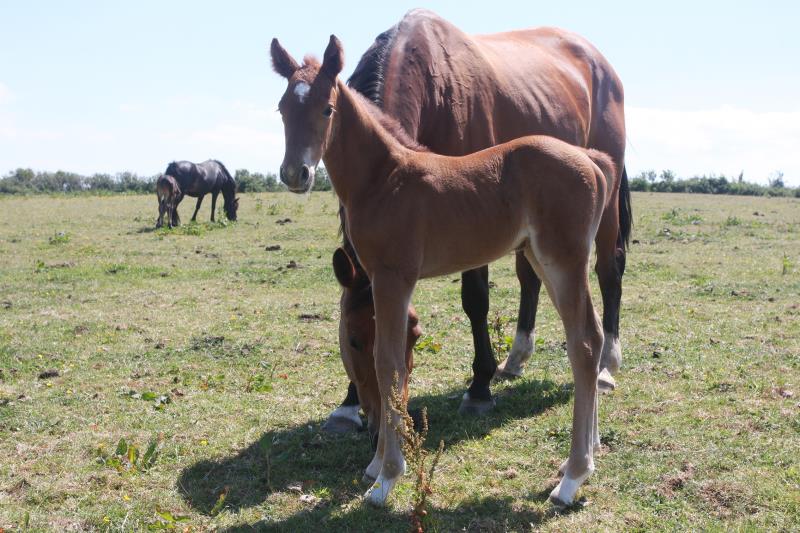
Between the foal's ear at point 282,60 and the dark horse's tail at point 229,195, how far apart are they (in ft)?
54.5

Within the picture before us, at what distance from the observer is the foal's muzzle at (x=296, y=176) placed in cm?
339

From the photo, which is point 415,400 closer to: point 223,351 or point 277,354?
point 277,354

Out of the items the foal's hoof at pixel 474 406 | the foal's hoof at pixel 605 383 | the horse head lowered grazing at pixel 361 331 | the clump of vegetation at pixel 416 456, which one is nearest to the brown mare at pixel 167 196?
the foal's hoof at pixel 474 406

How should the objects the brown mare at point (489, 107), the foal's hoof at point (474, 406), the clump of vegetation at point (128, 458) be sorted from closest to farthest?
the clump of vegetation at point (128, 458) < the brown mare at point (489, 107) < the foal's hoof at point (474, 406)

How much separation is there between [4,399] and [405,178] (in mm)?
3442

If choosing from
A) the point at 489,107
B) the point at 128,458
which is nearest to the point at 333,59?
the point at 489,107

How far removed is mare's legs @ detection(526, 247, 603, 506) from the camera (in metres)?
3.54

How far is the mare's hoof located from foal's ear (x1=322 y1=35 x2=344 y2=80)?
219 cm

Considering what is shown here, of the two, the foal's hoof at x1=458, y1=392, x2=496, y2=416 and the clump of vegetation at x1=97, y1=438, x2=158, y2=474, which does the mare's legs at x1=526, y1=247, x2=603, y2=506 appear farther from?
the clump of vegetation at x1=97, y1=438, x2=158, y2=474

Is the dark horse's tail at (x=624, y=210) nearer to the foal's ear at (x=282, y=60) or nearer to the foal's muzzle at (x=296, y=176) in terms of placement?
the foal's ear at (x=282, y=60)

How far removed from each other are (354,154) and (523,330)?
2616 mm

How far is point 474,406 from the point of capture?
4.90 metres

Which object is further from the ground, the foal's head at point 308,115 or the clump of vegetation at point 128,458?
the foal's head at point 308,115

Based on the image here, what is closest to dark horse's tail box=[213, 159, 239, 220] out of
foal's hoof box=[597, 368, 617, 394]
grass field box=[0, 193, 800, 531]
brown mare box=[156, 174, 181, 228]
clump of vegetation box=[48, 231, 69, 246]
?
brown mare box=[156, 174, 181, 228]
